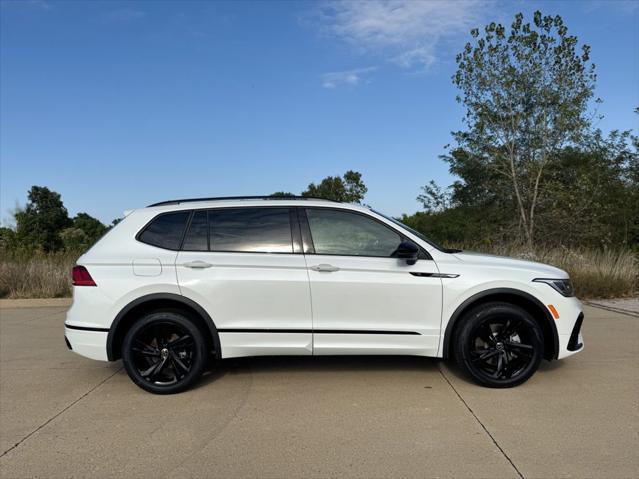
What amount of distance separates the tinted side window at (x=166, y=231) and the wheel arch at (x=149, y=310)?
479 millimetres

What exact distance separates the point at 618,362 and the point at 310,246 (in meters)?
3.60

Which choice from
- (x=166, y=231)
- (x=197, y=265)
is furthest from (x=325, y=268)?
(x=166, y=231)

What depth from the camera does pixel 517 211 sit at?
17594 mm

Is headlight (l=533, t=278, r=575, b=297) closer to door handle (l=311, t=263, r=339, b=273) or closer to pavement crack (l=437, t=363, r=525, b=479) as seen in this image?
pavement crack (l=437, t=363, r=525, b=479)

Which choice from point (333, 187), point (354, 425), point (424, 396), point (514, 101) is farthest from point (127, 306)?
point (333, 187)

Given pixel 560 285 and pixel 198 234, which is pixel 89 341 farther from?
pixel 560 285

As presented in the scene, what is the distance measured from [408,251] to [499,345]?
1.20m

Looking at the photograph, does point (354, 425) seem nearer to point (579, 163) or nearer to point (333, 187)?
point (579, 163)

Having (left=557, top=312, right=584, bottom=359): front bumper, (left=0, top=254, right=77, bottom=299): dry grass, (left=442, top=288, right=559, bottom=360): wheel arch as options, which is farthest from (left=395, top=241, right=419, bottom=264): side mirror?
(left=0, top=254, right=77, bottom=299): dry grass

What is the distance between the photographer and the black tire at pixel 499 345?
414 centimetres

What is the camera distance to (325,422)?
11.8 feet

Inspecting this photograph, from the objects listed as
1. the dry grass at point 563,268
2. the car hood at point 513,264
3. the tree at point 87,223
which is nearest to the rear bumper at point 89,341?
the car hood at point 513,264

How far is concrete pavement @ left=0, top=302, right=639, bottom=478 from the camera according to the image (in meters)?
2.96

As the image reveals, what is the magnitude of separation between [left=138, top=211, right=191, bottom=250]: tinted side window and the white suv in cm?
2
